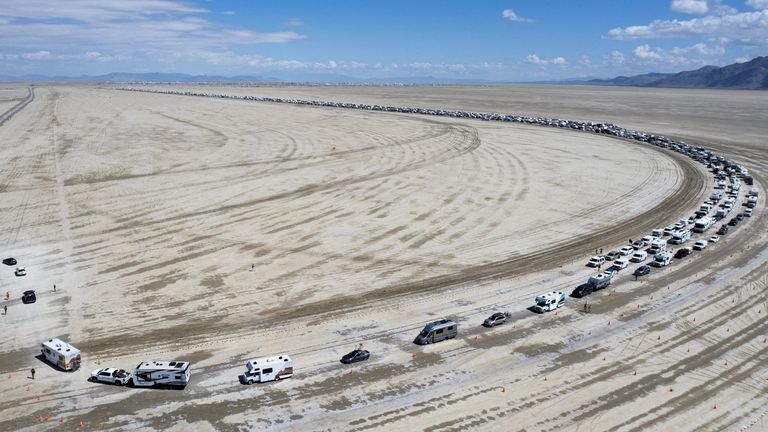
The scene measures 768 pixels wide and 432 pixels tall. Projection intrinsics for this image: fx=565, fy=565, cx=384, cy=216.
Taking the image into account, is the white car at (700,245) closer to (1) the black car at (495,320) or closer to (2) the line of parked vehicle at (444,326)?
(2) the line of parked vehicle at (444,326)

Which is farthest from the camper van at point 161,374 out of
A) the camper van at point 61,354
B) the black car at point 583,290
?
the black car at point 583,290

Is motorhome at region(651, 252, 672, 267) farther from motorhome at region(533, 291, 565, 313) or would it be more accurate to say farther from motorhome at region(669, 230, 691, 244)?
motorhome at region(533, 291, 565, 313)

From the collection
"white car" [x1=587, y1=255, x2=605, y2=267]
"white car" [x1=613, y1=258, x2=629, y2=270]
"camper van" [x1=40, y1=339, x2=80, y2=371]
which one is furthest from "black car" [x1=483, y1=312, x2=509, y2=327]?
"camper van" [x1=40, y1=339, x2=80, y2=371]

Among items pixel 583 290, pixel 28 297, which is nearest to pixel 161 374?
pixel 28 297

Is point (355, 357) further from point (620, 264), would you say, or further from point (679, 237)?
point (679, 237)

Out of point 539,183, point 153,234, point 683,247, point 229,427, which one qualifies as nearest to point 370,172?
point 539,183

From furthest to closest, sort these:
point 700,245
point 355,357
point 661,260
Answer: point 700,245
point 661,260
point 355,357
